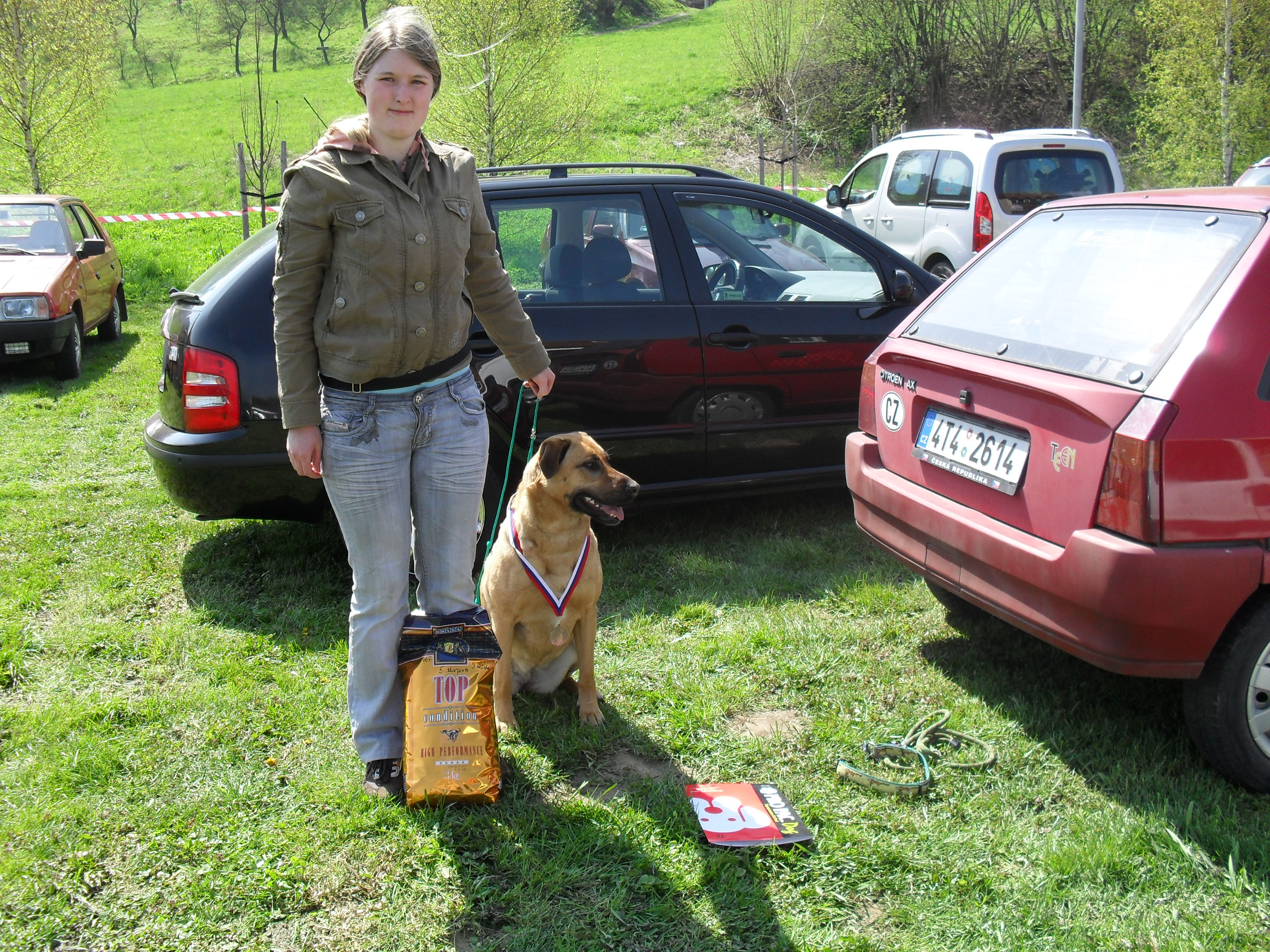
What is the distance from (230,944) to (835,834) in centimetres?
162

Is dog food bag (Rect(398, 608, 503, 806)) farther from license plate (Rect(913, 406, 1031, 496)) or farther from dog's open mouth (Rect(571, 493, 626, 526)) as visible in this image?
license plate (Rect(913, 406, 1031, 496))

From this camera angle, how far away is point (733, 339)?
189 inches

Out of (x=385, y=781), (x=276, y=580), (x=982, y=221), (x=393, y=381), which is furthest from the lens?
(x=982, y=221)

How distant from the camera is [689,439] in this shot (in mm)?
Result: 4785

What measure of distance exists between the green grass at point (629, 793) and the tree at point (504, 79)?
14.4 meters

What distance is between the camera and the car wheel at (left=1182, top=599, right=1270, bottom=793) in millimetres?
2721

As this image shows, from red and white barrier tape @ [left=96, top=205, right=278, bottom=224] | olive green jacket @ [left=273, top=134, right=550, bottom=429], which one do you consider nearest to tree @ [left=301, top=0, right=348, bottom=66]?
red and white barrier tape @ [left=96, top=205, right=278, bottom=224]

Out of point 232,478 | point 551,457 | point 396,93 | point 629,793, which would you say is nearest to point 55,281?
point 232,478

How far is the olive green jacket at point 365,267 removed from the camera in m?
2.49

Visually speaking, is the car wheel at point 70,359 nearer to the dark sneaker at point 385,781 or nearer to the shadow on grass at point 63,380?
the shadow on grass at point 63,380

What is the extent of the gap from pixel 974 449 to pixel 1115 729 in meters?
1.05

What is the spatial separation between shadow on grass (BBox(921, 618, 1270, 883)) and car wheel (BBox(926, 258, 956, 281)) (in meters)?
7.45

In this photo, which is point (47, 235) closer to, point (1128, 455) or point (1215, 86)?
point (1128, 455)

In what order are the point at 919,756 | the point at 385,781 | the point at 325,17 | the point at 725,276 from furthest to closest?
the point at 325,17 → the point at 725,276 → the point at 919,756 → the point at 385,781
